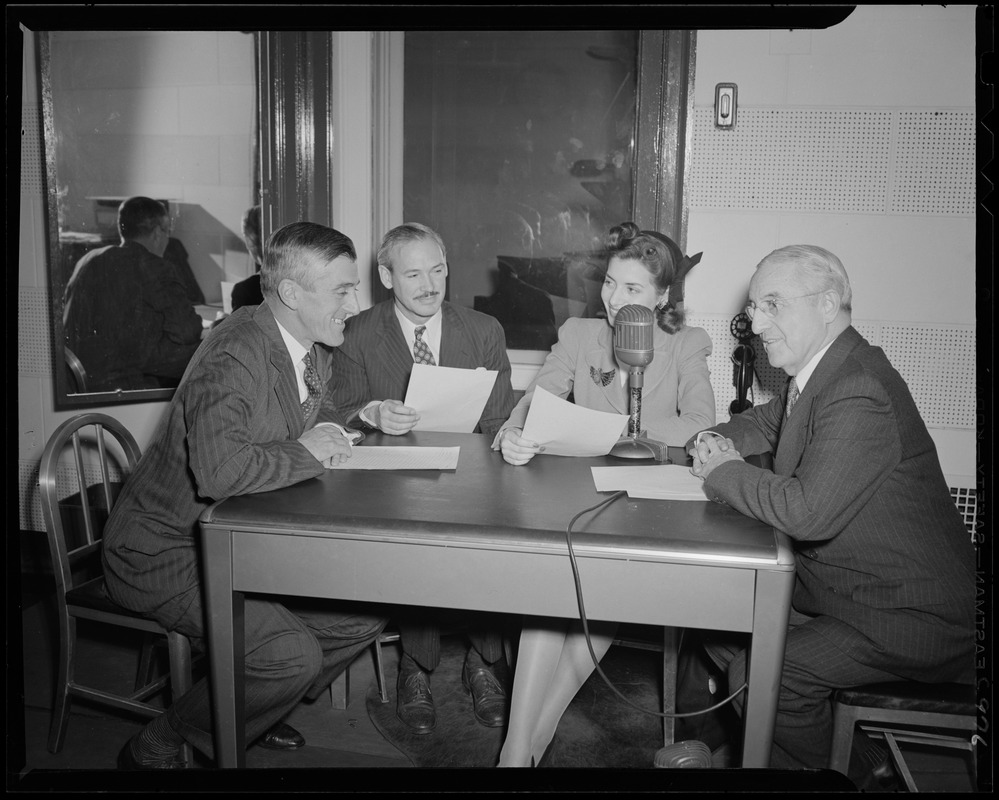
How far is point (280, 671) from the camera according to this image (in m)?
2.03

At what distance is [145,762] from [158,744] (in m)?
0.05

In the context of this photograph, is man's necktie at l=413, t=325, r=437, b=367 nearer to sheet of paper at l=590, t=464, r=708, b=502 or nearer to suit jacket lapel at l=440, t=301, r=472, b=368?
suit jacket lapel at l=440, t=301, r=472, b=368

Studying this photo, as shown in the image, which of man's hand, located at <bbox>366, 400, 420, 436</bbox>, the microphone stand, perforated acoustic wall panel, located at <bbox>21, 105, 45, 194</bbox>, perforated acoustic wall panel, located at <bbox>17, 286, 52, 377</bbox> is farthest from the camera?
perforated acoustic wall panel, located at <bbox>17, 286, 52, 377</bbox>

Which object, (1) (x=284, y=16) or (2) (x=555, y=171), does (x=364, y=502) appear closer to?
(1) (x=284, y=16)

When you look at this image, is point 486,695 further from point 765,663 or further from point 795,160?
point 795,160

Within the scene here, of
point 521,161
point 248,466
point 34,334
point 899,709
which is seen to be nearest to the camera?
point 899,709

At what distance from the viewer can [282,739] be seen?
256 centimetres

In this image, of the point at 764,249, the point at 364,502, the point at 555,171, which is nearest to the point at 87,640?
the point at 364,502

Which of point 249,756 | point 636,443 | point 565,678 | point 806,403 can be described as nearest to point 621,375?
point 636,443

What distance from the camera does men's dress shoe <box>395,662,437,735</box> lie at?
267 centimetres

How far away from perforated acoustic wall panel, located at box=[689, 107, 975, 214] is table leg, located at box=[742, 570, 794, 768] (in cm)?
226

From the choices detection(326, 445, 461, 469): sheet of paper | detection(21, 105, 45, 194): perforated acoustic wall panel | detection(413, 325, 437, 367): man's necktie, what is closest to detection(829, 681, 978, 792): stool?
detection(326, 445, 461, 469): sheet of paper

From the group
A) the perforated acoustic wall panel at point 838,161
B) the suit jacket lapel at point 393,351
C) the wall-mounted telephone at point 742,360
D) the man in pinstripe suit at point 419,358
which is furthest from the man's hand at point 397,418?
the perforated acoustic wall panel at point 838,161

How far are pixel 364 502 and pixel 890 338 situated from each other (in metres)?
2.58
